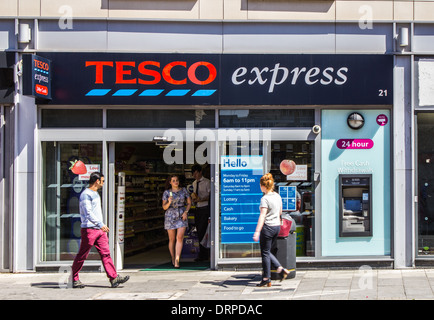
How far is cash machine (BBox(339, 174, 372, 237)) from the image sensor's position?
11.0 m

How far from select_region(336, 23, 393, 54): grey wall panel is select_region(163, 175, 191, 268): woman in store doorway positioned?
4.21 m

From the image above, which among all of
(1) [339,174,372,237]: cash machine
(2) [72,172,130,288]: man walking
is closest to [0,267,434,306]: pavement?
(2) [72,172,130,288]: man walking

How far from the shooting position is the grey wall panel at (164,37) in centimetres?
1097

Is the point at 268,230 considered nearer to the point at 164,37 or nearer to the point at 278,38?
the point at 278,38

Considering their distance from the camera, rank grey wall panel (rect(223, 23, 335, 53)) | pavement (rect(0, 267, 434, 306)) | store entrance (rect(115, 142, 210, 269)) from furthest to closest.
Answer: store entrance (rect(115, 142, 210, 269)), grey wall panel (rect(223, 23, 335, 53)), pavement (rect(0, 267, 434, 306))

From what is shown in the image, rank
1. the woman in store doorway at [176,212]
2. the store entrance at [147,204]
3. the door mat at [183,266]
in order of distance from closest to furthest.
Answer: the door mat at [183,266] < the woman in store doorway at [176,212] < the store entrance at [147,204]

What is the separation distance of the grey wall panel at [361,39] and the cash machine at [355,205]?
2440 mm

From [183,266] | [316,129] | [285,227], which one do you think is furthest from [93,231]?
[316,129]

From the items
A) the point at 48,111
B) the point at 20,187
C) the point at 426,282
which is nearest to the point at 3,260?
the point at 20,187

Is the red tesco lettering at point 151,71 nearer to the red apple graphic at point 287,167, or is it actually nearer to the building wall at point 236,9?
the building wall at point 236,9

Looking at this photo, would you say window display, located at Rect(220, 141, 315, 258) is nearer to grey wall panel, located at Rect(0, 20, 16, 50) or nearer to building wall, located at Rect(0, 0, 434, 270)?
building wall, located at Rect(0, 0, 434, 270)

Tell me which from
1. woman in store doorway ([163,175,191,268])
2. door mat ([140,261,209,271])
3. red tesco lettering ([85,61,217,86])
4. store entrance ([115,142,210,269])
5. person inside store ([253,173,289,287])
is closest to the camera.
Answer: person inside store ([253,173,289,287])

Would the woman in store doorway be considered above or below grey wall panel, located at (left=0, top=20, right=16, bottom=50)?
below

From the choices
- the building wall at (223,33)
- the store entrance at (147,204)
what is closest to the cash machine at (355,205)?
the building wall at (223,33)
